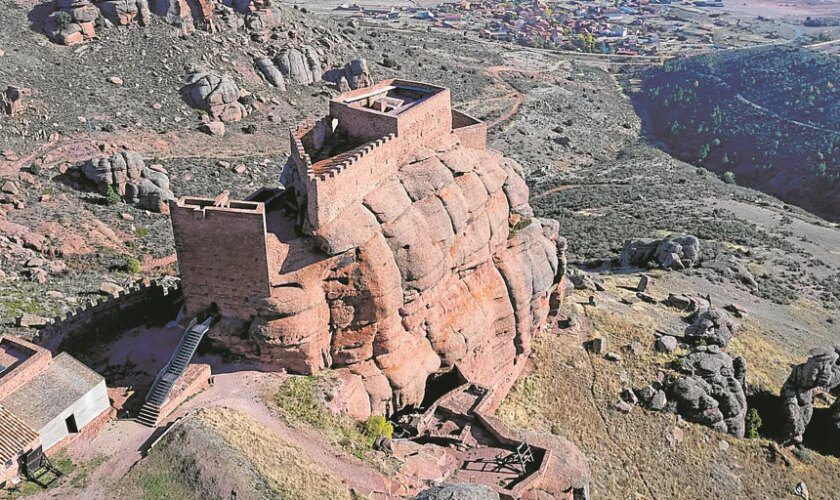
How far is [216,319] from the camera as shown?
31359mm

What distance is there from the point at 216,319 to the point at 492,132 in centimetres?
7860

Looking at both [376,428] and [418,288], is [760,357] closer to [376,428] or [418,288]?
[418,288]

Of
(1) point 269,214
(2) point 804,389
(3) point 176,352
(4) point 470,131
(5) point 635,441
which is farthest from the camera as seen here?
(2) point 804,389

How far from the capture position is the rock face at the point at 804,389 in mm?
42938

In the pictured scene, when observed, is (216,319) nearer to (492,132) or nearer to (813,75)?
(492,132)

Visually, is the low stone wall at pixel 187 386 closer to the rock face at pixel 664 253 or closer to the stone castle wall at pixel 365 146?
the stone castle wall at pixel 365 146

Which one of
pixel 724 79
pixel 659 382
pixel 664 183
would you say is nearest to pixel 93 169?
pixel 659 382

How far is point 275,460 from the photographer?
2570 centimetres

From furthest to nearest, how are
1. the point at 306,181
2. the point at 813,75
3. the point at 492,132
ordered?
the point at 813,75 → the point at 492,132 → the point at 306,181

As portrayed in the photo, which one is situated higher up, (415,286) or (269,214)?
(269,214)

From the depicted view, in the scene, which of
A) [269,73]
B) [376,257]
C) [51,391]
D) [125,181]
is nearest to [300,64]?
[269,73]

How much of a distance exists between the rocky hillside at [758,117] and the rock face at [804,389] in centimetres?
6455

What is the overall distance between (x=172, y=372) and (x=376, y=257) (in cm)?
1047

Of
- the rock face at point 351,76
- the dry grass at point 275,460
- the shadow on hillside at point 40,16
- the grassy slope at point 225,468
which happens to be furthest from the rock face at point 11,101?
the grassy slope at point 225,468
